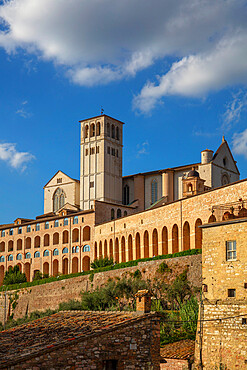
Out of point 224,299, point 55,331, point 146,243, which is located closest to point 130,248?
point 146,243

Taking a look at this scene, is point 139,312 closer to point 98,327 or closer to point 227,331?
point 98,327

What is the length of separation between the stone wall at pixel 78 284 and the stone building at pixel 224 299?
45.4 ft

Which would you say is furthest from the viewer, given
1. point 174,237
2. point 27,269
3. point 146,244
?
point 27,269

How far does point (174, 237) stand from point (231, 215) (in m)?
17.5

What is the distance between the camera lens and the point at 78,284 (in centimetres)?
5616

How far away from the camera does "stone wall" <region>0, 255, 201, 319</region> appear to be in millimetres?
41562

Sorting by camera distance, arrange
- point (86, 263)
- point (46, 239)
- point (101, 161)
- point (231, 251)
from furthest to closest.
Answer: point (101, 161)
point (46, 239)
point (86, 263)
point (231, 251)

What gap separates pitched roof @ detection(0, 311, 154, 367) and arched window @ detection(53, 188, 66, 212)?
5934 cm

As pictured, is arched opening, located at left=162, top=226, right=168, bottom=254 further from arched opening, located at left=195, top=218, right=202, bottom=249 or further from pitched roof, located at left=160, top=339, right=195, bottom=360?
pitched roof, located at left=160, top=339, right=195, bottom=360

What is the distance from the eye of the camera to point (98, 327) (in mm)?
21953

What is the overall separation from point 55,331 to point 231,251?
332 inches

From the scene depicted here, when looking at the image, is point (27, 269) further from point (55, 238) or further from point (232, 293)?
point (232, 293)

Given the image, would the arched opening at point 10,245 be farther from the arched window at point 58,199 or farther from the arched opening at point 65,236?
the arched opening at point 65,236

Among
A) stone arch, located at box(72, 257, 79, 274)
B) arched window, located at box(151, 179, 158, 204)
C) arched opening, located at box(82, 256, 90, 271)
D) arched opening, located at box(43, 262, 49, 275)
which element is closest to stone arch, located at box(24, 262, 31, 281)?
arched opening, located at box(43, 262, 49, 275)
